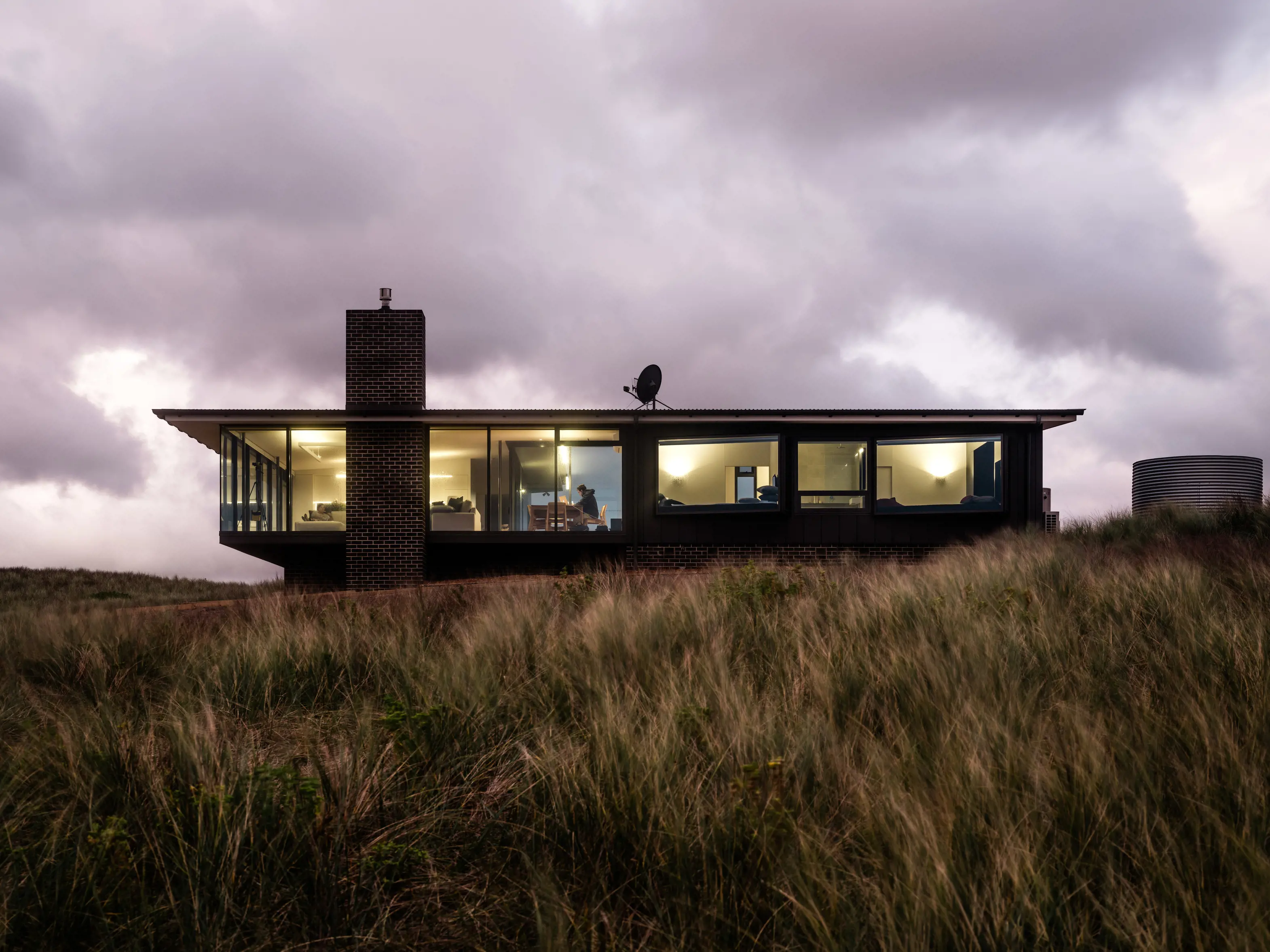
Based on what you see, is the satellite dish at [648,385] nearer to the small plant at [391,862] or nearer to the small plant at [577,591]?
the small plant at [577,591]

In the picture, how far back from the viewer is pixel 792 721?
10.1ft

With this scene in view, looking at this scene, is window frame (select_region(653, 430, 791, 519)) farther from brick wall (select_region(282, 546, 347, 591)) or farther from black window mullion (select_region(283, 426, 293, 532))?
brick wall (select_region(282, 546, 347, 591))

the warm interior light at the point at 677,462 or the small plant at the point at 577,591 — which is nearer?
the small plant at the point at 577,591

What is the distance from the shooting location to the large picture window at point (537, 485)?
1459cm

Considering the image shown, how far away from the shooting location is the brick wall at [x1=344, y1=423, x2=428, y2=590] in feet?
46.2

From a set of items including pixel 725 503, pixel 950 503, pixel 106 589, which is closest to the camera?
pixel 725 503

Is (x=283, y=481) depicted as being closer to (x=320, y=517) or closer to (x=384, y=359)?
(x=320, y=517)

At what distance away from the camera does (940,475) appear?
15.3 metres

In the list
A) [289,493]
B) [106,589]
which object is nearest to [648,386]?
[289,493]

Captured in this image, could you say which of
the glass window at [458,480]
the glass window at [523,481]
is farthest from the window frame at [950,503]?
the glass window at [458,480]

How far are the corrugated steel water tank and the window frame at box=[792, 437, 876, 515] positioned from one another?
5.06 metres

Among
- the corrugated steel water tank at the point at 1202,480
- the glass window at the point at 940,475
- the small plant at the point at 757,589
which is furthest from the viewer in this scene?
the glass window at the point at 940,475

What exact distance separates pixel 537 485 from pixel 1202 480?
13304 millimetres

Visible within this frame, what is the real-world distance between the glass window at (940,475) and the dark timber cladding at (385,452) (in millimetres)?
9346
